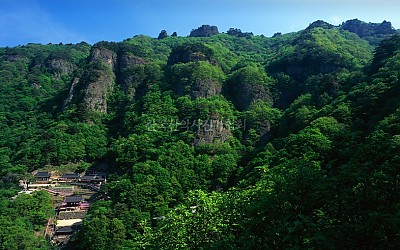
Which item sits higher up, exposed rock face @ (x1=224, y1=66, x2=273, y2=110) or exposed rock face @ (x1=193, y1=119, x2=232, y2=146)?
exposed rock face @ (x1=224, y1=66, x2=273, y2=110)

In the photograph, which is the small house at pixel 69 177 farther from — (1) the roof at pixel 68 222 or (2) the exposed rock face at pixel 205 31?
(2) the exposed rock face at pixel 205 31

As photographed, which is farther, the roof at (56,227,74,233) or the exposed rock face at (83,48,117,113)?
the exposed rock face at (83,48,117,113)

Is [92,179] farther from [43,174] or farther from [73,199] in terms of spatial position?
[73,199]

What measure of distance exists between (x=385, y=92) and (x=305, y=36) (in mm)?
58587

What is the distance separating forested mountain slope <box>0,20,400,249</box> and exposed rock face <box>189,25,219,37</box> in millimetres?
62328

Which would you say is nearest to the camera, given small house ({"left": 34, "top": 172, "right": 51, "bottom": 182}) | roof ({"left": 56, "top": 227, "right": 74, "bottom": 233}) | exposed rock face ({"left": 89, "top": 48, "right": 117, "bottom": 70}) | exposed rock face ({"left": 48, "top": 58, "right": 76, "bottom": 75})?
roof ({"left": 56, "top": 227, "right": 74, "bottom": 233})

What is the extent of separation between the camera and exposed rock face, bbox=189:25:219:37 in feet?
503

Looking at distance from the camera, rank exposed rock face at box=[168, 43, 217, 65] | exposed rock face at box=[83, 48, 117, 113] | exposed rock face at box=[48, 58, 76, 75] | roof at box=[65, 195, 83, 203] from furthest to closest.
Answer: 1. exposed rock face at box=[48, 58, 76, 75]
2. exposed rock face at box=[168, 43, 217, 65]
3. exposed rock face at box=[83, 48, 117, 113]
4. roof at box=[65, 195, 83, 203]

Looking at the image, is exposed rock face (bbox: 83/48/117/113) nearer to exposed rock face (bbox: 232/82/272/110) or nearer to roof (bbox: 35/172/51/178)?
roof (bbox: 35/172/51/178)

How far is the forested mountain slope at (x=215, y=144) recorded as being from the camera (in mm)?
9461

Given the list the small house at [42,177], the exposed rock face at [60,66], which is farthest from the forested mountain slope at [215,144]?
the small house at [42,177]

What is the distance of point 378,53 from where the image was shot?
60281 millimetres

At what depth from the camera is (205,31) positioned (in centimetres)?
15388

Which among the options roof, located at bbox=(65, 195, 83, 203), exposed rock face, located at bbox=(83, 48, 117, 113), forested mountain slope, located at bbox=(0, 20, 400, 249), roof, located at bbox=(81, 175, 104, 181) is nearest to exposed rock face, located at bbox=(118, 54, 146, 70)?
forested mountain slope, located at bbox=(0, 20, 400, 249)
